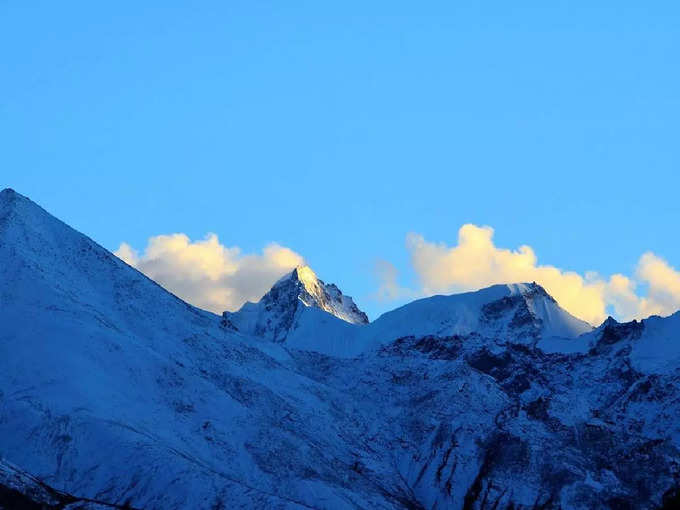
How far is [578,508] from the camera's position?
193875 mm

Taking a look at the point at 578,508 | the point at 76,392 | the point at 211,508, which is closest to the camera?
the point at 211,508

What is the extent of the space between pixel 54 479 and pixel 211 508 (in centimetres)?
1940

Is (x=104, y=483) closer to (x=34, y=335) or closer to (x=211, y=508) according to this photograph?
(x=211, y=508)

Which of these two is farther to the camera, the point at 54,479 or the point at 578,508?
the point at 578,508

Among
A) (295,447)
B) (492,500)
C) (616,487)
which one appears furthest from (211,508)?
(616,487)

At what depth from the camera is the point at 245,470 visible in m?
186

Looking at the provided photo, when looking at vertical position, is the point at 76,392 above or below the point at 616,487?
below

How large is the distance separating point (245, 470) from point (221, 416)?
52.0 ft

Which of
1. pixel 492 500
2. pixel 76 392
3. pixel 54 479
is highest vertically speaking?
pixel 492 500

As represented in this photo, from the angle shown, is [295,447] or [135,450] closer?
[135,450]

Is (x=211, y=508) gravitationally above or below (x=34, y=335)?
below

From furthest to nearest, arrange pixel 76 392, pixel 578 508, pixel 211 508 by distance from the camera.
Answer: pixel 578 508 → pixel 76 392 → pixel 211 508

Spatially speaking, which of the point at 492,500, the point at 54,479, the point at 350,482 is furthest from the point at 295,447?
the point at 54,479

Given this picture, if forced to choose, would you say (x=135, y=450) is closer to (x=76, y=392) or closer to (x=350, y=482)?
(x=76, y=392)
